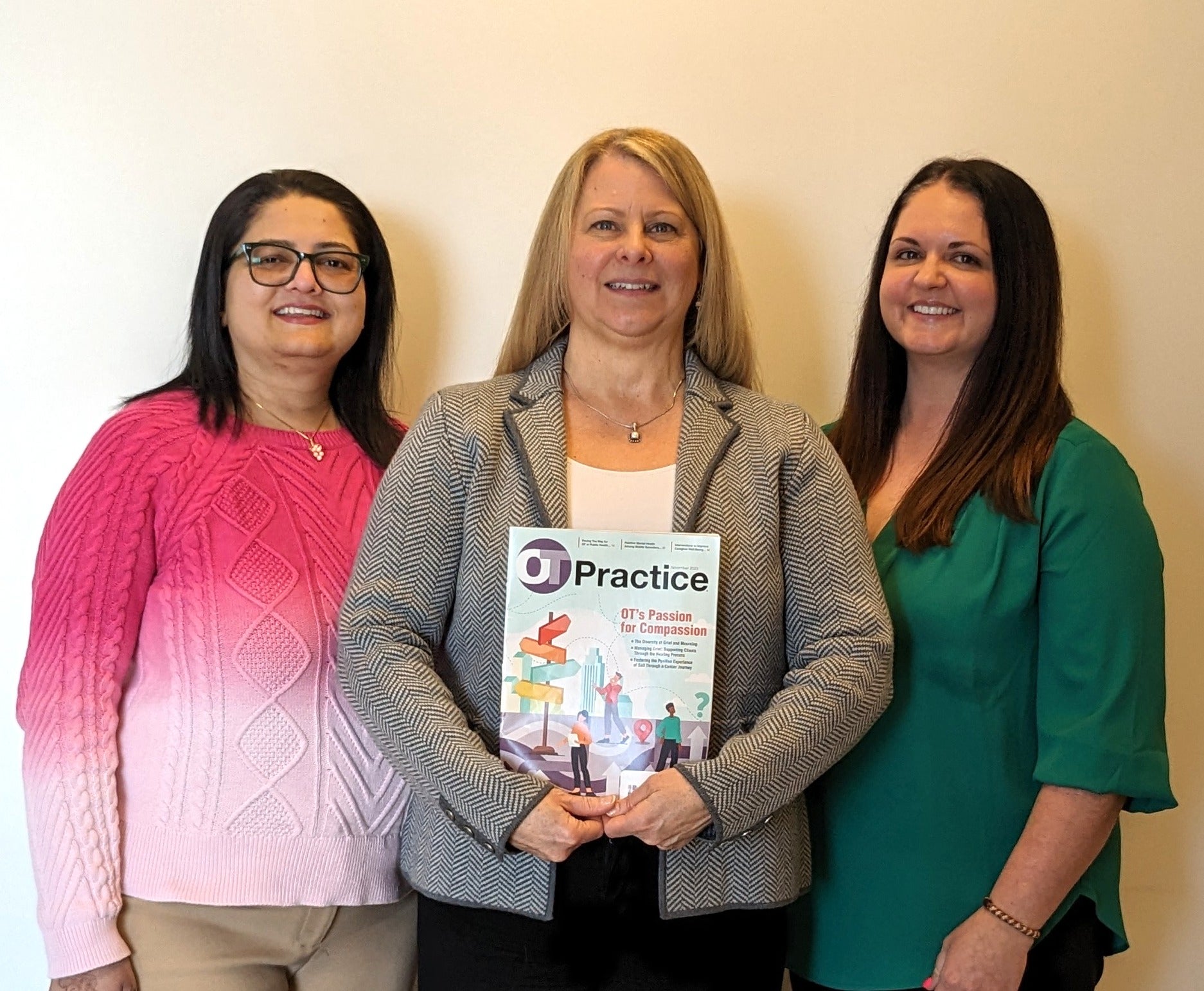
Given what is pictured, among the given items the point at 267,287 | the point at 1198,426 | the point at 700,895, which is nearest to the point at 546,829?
the point at 700,895

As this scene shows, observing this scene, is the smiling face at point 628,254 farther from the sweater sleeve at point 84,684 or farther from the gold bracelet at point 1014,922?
the gold bracelet at point 1014,922

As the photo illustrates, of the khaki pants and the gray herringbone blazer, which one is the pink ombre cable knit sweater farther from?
the gray herringbone blazer

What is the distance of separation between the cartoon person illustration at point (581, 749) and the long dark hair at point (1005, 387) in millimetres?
561

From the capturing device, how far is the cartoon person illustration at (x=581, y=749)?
1379 millimetres

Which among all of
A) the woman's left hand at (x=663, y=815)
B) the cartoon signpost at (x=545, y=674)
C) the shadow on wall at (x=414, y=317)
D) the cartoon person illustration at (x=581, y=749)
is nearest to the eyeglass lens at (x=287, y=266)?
the shadow on wall at (x=414, y=317)

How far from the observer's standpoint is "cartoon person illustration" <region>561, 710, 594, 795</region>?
1379 mm

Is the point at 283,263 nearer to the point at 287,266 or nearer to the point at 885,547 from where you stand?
the point at 287,266

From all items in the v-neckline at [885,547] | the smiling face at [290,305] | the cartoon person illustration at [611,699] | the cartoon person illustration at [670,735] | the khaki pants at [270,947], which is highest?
the smiling face at [290,305]

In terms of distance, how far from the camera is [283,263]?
1671 mm

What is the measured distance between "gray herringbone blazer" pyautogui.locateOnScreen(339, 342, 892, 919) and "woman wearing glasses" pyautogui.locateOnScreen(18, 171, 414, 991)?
171 mm

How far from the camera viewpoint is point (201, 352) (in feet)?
5.54

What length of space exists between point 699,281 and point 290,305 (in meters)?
0.61

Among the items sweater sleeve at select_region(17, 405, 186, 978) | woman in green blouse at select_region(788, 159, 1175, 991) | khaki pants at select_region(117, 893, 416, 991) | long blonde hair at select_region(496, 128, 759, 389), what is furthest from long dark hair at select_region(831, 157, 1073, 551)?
sweater sleeve at select_region(17, 405, 186, 978)

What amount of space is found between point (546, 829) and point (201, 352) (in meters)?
0.91
